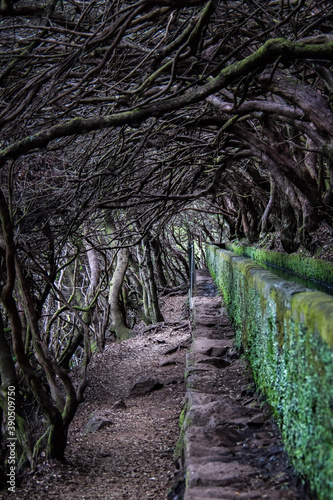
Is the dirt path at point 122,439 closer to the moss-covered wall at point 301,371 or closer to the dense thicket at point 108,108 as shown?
the dense thicket at point 108,108

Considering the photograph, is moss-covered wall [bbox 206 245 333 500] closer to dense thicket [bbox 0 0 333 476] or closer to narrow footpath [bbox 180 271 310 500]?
narrow footpath [bbox 180 271 310 500]

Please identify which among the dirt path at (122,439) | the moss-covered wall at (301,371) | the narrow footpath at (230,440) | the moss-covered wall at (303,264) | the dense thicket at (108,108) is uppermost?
the dense thicket at (108,108)

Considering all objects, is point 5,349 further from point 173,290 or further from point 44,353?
point 173,290

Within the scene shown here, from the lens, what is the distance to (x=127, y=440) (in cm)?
714

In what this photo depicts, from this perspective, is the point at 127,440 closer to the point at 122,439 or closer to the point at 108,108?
the point at 122,439

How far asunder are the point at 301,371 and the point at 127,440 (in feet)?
16.0

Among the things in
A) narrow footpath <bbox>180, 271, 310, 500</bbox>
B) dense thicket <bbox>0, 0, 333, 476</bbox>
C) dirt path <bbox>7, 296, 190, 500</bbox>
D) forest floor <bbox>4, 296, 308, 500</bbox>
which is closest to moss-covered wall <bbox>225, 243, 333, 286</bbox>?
dense thicket <bbox>0, 0, 333, 476</bbox>

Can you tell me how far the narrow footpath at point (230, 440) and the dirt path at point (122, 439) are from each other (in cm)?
100

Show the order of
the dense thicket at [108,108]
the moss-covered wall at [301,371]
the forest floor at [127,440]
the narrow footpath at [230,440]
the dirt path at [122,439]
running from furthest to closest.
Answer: the dirt path at [122,439] → the forest floor at [127,440] → the dense thicket at [108,108] → the narrow footpath at [230,440] → the moss-covered wall at [301,371]

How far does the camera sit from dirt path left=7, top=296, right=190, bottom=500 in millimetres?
5274

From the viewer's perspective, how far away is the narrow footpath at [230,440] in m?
3.13

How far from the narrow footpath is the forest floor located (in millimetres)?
32

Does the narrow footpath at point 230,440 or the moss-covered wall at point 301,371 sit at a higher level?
the moss-covered wall at point 301,371

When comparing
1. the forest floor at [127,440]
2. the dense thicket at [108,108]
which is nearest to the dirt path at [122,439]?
the forest floor at [127,440]
